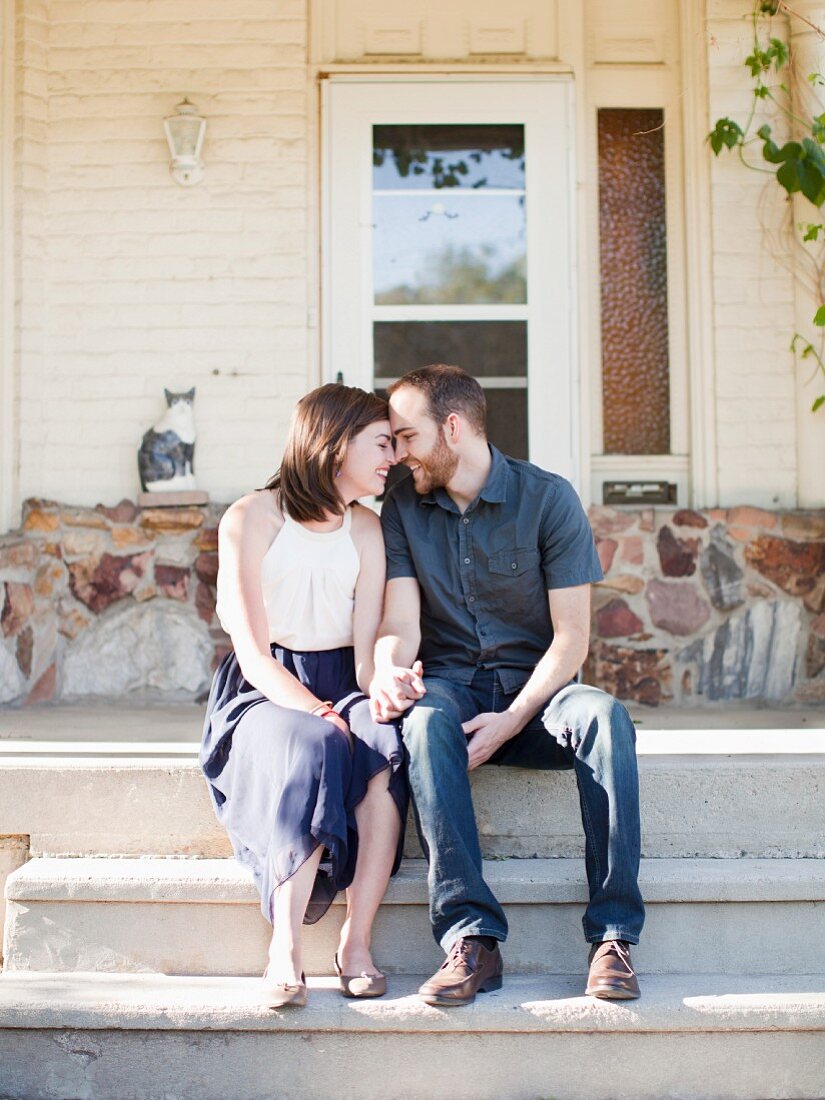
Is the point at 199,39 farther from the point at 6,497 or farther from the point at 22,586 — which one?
the point at 22,586

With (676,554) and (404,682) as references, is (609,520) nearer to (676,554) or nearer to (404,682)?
(676,554)

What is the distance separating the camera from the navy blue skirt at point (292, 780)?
2.35 meters

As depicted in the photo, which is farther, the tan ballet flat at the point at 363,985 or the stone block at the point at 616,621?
the stone block at the point at 616,621

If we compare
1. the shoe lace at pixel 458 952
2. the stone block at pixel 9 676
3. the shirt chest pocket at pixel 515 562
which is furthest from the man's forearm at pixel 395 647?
the stone block at pixel 9 676

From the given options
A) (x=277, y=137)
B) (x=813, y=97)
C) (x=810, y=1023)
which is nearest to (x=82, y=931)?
(x=810, y=1023)

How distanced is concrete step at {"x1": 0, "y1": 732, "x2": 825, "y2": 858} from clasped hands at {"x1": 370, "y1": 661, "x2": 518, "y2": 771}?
0.17 meters

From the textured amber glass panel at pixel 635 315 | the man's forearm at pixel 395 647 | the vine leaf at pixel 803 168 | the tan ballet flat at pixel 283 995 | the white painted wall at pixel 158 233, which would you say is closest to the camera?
the tan ballet flat at pixel 283 995

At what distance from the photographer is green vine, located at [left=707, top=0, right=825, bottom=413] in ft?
14.3

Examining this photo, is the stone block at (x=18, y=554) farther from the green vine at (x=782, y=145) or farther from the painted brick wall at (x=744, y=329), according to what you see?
the green vine at (x=782, y=145)

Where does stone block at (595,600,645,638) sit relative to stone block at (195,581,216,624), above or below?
below

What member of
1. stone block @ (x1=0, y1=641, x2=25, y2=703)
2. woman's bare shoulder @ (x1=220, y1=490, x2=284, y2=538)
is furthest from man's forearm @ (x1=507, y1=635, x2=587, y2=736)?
stone block @ (x1=0, y1=641, x2=25, y2=703)

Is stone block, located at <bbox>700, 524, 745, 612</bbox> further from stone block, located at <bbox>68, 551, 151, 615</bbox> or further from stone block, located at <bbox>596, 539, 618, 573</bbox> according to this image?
stone block, located at <bbox>68, 551, 151, 615</bbox>

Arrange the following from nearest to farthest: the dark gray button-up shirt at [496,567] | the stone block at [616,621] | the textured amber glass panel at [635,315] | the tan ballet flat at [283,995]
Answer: the tan ballet flat at [283,995]
the dark gray button-up shirt at [496,567]
the stone block at [616,621]
the textured amber glass panel at [635,315]

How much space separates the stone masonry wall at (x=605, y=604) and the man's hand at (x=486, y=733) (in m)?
2.04
